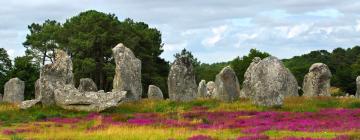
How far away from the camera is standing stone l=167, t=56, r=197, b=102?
4341 cm

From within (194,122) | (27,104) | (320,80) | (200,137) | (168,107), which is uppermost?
(320,80)

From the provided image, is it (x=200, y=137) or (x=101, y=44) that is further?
(x=101, y=44)

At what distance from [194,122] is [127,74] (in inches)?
636

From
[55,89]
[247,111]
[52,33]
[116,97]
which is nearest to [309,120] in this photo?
[247,111]

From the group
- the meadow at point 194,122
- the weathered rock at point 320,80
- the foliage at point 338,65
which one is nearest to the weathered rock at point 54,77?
the meadow at point 194,122

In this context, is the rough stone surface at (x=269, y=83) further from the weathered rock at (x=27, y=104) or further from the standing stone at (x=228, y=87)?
the weathered rock at (x=27, y=104)

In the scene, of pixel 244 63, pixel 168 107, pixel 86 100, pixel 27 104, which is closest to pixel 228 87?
pixel 168 107

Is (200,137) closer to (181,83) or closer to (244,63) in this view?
(181,83)

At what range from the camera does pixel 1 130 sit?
27812mm

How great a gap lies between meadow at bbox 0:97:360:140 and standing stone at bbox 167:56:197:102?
1.84m

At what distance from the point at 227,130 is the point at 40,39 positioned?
2884 inches

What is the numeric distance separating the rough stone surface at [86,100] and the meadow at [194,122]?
0.52m

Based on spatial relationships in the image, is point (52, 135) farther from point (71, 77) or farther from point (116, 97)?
point (71, 77)

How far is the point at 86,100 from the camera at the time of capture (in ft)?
124
